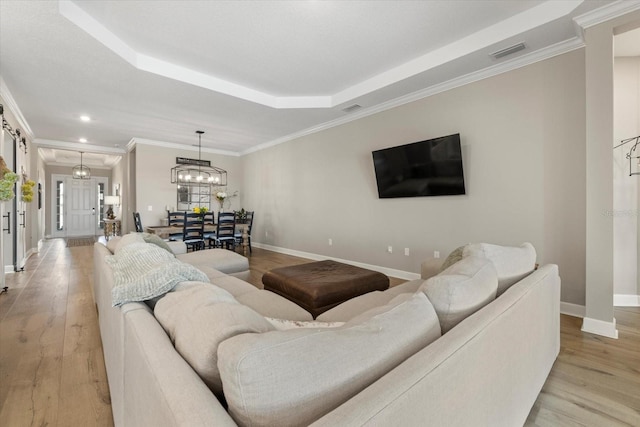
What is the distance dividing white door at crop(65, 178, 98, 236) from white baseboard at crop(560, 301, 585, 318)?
13.3 meters

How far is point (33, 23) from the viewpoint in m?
2.53

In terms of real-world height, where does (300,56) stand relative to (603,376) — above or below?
above

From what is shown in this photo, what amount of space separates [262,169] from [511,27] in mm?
5793

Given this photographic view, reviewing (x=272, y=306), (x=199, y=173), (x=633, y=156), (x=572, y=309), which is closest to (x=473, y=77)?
(x=633, y=156)

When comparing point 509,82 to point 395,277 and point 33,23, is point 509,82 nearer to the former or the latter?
point 395,277

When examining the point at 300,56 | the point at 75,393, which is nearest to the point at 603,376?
the point at 75,393

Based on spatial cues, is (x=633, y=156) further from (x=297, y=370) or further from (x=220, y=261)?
(x=220, y=261)

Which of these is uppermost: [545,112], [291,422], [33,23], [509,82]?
[33,23]

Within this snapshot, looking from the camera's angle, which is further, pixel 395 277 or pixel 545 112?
pixel 395 277

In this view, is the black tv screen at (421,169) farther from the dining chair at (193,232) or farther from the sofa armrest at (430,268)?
the dining chair at (193,232)

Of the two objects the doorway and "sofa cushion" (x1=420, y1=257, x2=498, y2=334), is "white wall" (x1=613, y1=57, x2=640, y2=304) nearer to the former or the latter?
"sofa cushion" (x1=420, y1=257, x2=498, y2=334)

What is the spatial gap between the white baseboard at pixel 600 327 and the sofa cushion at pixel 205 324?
3082mm

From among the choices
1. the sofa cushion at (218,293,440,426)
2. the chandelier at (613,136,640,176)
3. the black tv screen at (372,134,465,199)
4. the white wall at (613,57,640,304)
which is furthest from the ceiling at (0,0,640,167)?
the sofa cushion at (218,293,440,426)

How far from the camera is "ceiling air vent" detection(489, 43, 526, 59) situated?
2.96 m
